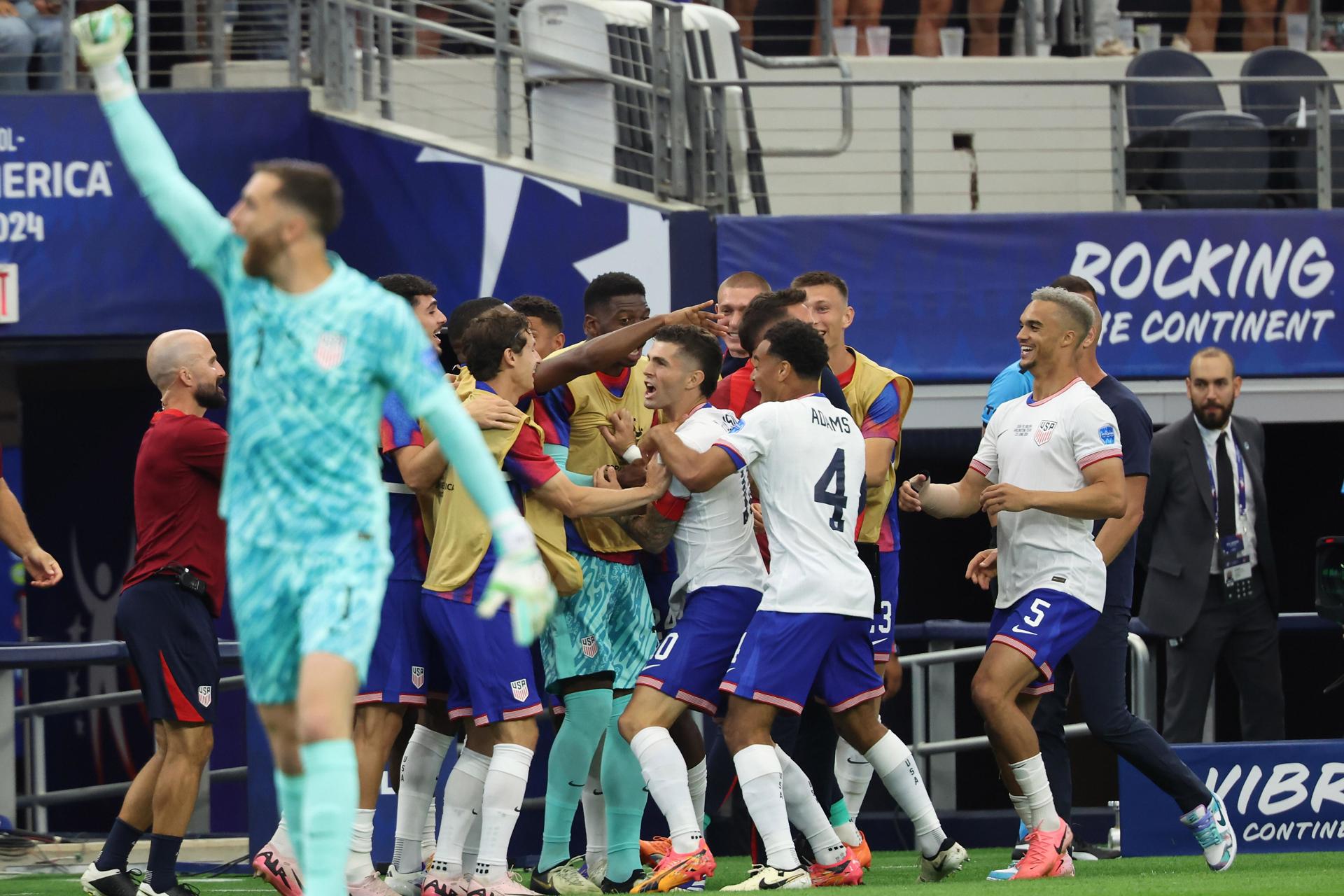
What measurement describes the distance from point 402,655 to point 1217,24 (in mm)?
11272

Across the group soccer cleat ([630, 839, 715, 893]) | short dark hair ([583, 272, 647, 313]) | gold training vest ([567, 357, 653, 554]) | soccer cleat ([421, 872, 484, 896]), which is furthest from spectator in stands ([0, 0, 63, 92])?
soccer cleat ([630, 839, 715, 893])

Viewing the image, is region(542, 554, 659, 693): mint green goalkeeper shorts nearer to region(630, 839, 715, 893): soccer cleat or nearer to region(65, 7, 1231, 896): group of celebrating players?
region(65, 7, 1231, 896): group of celebrating players

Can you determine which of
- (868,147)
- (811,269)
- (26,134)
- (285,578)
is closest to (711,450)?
(285,578)

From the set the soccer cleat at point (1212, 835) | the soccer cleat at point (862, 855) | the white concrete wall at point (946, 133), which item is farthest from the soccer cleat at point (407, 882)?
the white concrete wall at point (946, 133)

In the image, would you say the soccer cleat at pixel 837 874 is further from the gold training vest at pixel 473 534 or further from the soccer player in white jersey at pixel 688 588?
the gold training vest at pixel 473 534

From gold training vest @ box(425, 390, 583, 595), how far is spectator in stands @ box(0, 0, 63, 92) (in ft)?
20.8

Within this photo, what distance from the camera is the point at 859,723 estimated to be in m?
6.88

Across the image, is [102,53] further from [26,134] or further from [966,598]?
[966,598]

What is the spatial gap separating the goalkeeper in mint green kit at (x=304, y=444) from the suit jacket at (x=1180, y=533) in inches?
226

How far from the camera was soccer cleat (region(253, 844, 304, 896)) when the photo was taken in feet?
21.8

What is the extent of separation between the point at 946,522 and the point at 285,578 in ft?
30.5

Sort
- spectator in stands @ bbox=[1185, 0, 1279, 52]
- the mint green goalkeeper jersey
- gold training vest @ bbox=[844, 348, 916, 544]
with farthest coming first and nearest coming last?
1. spectator in stands @ bbox=[1185, 0, 1279, 52]
2. gold training vest @ bbox=[844, 348, 916, 544]
3. the mint green goalkeeper jersey

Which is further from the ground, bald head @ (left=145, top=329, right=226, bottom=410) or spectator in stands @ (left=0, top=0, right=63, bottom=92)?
spectator in stands @ (left=0, top=0, right=63, bottom=92)

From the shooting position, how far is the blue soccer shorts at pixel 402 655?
674cm
